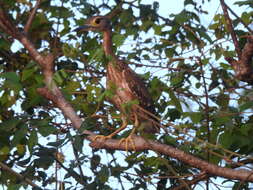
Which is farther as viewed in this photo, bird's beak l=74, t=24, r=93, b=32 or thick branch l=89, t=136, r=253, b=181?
bird's beak l=74, t=24, r=93, b=32

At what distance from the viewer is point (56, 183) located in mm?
3783

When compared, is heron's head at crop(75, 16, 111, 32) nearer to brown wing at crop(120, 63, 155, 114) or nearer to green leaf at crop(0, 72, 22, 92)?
brown wing at crop(120, 63, 155, 114)

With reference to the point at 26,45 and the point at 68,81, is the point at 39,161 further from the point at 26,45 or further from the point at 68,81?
the point at 68,81

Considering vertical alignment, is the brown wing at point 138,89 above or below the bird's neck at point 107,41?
below

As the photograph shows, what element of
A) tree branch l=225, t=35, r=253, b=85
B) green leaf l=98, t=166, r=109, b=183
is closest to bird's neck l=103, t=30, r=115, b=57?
green leaf l=98, t=166, r=109, b=183

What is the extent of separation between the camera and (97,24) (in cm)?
467

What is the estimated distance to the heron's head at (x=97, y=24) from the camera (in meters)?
4.67

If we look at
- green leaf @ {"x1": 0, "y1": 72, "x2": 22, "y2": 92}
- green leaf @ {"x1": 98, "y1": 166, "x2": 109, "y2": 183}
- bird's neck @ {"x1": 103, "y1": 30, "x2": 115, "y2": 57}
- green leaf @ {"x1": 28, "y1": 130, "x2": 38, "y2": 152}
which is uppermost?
bird's neck @ {"x1": 103, "y1": 30, "x2": 115, "y2": 57}

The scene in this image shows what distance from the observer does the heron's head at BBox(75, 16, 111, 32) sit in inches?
184

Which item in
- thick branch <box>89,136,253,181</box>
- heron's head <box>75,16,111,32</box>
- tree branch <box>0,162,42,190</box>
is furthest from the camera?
heron's head <box>75,16,111,32</box>

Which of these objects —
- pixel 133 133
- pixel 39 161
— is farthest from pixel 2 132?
pixel 133 133

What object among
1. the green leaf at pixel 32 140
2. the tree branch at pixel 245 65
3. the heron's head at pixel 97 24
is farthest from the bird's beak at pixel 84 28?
the tree branch at pixel 245 65

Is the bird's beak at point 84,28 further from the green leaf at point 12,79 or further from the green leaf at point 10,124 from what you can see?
the green leaf at point 12,79

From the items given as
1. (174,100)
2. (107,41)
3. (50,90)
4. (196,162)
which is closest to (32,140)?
(50,90)
